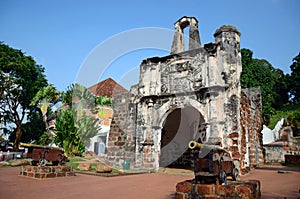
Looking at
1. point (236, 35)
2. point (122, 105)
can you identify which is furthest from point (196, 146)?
point (122, 105)

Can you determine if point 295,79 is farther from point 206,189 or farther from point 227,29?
point 206,189

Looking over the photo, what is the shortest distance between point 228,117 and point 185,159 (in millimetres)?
5412

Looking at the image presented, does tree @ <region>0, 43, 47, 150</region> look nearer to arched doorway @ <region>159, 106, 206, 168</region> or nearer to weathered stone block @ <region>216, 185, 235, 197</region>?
arched doorway @ <region>159, 106, 206, 168</region>

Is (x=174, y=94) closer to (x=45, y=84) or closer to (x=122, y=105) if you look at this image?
(x=122, y=105)

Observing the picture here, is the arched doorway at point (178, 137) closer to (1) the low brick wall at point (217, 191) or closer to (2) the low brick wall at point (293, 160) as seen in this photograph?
(2) the low brick wall at point (293, 160)

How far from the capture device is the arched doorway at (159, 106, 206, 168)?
13250 millimetres

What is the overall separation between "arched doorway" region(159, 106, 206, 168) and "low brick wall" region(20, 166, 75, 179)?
6.09 metres

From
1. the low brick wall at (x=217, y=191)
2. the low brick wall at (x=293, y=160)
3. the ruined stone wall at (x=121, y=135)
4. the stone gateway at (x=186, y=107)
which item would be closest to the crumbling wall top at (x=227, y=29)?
the stone gateway at (x=186, y=107)

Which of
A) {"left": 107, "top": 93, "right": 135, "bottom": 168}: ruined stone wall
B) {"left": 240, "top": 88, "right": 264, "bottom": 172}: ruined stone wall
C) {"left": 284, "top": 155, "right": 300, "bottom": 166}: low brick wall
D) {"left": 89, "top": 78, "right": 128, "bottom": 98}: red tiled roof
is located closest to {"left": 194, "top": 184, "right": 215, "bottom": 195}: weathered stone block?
{"left": 240, "top": 88, "right": 264, "bottom": 172}: ruined stone wall

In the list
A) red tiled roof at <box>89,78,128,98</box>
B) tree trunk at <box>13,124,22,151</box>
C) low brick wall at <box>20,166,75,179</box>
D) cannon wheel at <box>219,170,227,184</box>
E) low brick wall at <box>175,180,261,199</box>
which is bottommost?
low brick wall at <box>20,166,75,179</box>

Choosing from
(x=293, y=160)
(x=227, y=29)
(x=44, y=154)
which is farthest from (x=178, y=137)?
(x=44, y=154)

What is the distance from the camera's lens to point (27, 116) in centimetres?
2327

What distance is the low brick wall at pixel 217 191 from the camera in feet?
14.0

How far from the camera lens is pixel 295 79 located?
114 ft
